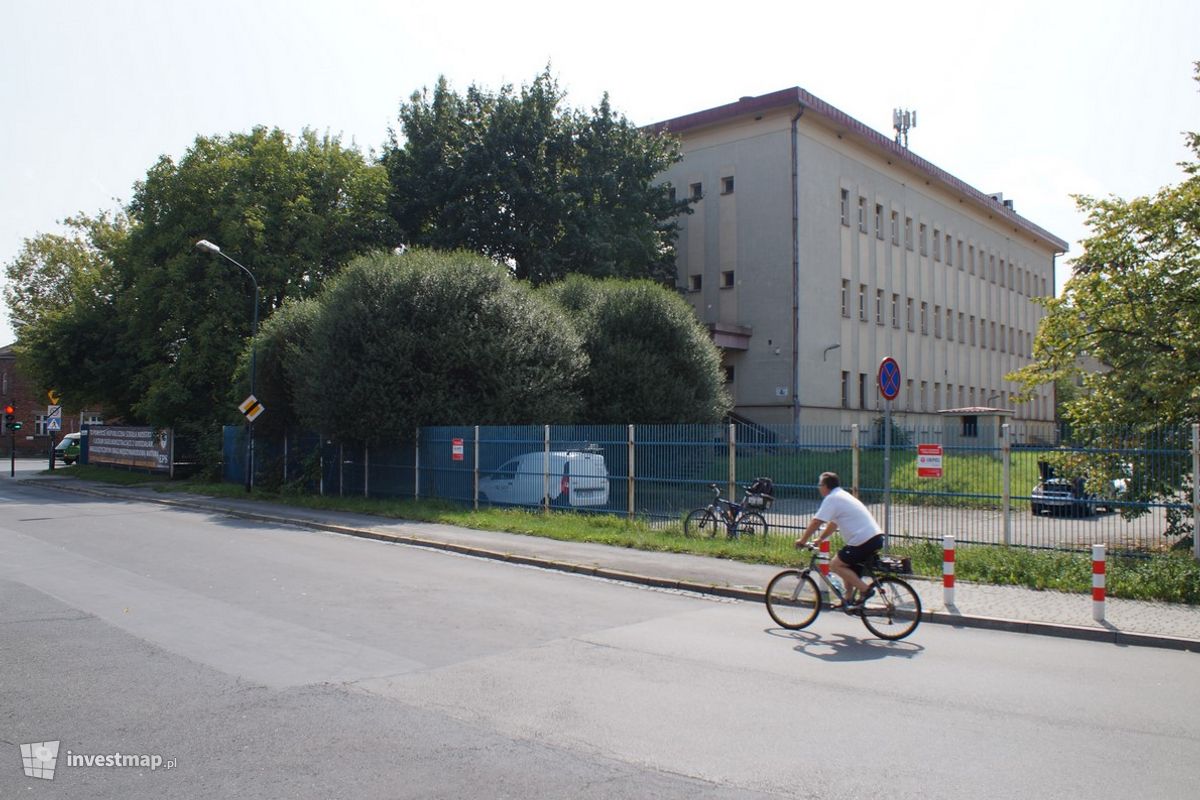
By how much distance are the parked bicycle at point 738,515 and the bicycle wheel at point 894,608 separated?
259 inches

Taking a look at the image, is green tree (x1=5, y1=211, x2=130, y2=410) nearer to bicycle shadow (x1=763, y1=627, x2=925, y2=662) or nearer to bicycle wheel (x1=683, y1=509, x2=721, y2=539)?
bicycle wheel (x1=683, y1=509, x2=721, y2=539)

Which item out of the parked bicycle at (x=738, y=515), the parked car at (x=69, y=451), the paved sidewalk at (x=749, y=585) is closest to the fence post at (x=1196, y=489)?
the paved sidewalk at (x=749, y=585)

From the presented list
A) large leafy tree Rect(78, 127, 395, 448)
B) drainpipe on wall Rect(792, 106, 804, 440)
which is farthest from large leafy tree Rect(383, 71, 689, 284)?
drainpipe on wall Rect(792, 106, 804, 440)

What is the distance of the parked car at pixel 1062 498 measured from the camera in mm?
12797

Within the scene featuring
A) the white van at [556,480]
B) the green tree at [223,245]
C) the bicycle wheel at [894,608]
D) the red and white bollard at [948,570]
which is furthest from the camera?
the green tree at [223,245]

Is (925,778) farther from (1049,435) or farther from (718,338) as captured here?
(718,338)

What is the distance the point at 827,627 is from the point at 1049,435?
719 cm

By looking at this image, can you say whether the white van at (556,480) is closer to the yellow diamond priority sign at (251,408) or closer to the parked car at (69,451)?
the yellow diamond priority sign at (251,408)

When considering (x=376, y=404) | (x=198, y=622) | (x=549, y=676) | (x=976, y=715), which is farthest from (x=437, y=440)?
(x=976, y=715)

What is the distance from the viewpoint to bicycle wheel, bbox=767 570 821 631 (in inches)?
374

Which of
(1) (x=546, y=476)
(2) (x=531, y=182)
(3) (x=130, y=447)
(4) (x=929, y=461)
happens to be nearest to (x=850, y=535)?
(4) (x=929, y=461)

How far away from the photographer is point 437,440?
902 inches

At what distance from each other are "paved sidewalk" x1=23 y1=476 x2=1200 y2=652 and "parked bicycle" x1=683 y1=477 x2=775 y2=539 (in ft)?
4.86

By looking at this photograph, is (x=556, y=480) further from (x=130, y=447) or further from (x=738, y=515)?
(x=130, y=447)
